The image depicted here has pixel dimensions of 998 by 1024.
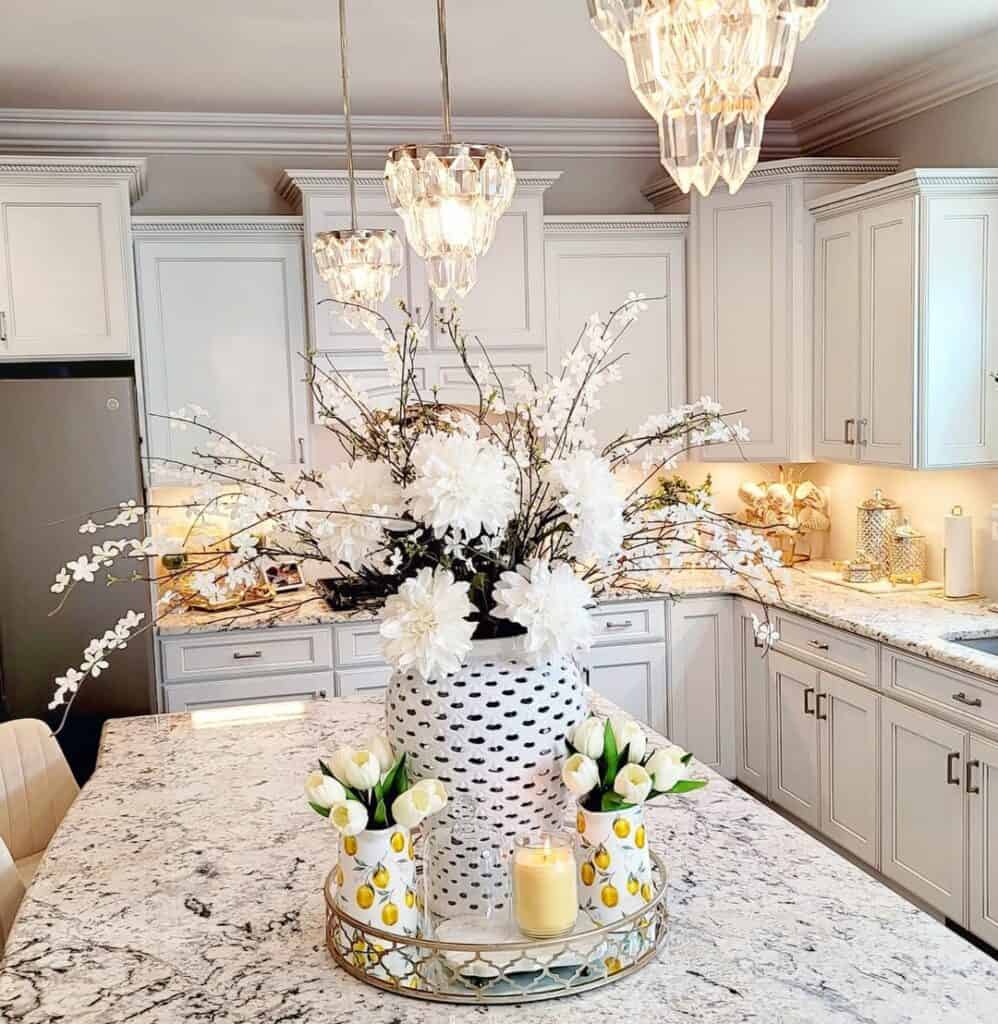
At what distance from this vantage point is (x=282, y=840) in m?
1.89

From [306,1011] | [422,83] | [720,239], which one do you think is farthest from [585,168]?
[306,1011]

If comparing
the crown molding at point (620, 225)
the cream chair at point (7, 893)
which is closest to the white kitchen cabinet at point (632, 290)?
the crown molding at point (620, 225)

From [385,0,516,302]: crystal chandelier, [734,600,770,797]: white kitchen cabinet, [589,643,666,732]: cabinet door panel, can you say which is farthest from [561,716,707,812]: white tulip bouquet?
[589,643,666,732]: cabinet door panel

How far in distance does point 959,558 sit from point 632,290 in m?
1.64

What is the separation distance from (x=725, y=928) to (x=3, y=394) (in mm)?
2982

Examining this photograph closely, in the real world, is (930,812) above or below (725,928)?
below

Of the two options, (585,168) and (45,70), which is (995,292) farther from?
(45,70)

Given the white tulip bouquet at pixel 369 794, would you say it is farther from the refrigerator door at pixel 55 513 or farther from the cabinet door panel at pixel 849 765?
the refrigerator door at pixel 55 513

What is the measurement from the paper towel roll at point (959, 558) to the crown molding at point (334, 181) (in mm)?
1911

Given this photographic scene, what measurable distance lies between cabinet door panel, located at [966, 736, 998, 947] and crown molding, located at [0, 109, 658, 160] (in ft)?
9.47

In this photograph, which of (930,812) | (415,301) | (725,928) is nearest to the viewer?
(725,928)

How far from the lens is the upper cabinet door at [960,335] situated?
3.66m

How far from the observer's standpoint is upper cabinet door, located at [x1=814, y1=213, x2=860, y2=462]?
4020 millimetres

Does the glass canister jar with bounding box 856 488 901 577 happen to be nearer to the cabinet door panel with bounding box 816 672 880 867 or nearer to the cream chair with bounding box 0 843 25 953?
the cabinet door panel with bounding box 816 672 880 867
